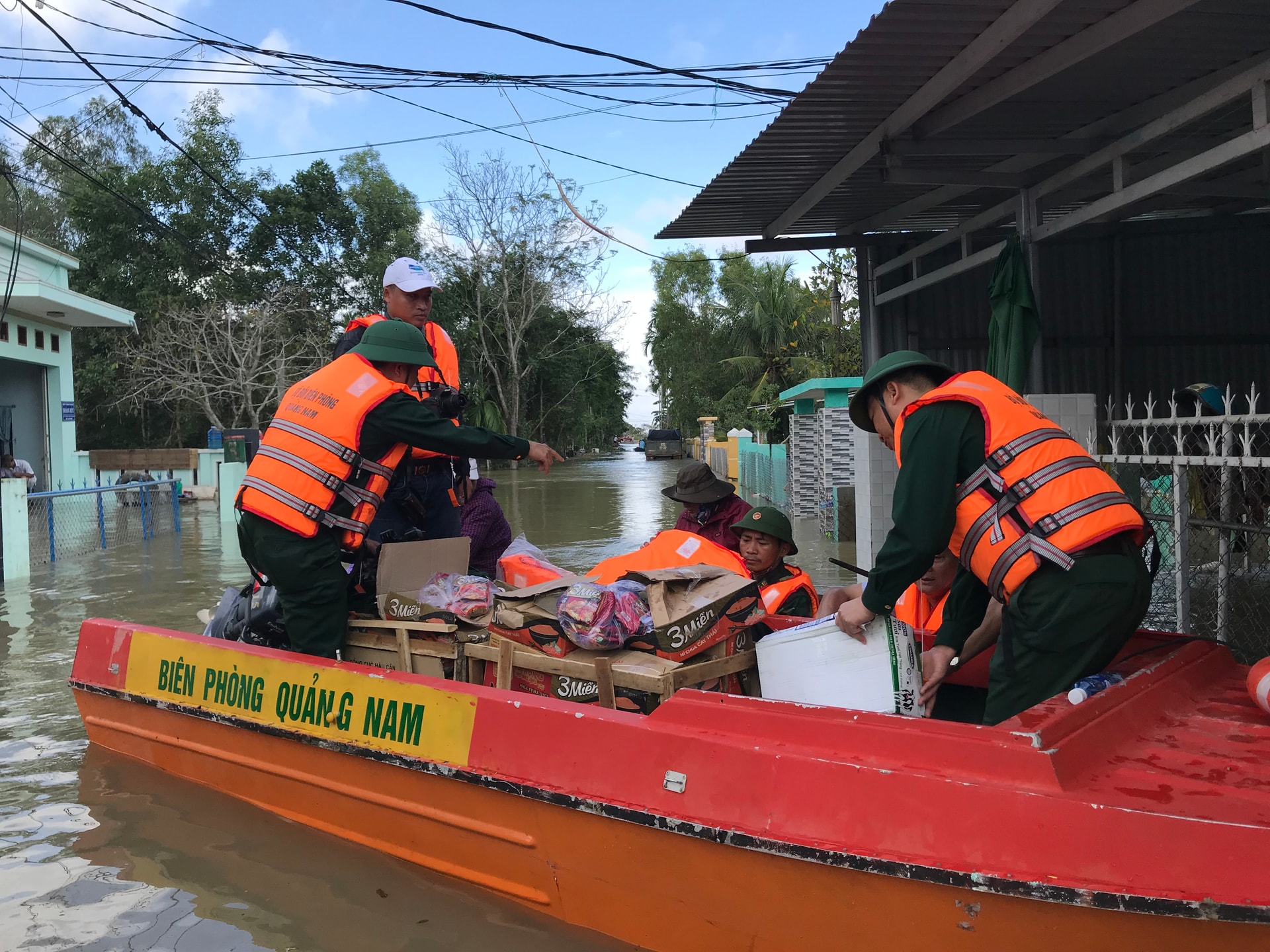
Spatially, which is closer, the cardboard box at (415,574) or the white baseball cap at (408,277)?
the cardboard box at (415,574)

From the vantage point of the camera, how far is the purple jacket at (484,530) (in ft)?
19.4

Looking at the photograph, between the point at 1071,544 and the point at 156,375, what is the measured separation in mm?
29321

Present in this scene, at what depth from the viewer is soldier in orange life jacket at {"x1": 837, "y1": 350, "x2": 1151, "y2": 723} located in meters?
2.71

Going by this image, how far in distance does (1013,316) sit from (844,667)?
4129mm

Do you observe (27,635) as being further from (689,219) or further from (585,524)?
(585,524)

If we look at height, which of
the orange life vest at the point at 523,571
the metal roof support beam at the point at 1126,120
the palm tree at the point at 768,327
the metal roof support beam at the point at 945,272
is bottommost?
the orange life vest at the point at 523,571

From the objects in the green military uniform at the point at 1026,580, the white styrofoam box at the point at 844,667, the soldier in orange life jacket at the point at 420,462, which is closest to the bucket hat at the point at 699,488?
the soldier in orange life jacket at the point at 420,462

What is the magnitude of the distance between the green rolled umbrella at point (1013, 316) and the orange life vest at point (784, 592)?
264cm

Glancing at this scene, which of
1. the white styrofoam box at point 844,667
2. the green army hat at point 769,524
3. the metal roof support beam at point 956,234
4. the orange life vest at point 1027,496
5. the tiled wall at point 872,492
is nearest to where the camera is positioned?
the orange life vest at point 1027,496

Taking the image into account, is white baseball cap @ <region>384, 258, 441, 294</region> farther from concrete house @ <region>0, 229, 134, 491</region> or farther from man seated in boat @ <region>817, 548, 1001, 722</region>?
concrete house @ <region>0, 229, 134, 491</region>

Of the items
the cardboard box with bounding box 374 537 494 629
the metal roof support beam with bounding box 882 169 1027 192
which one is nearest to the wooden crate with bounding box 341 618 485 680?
the cardboard box with bounding box 374 537 494 629

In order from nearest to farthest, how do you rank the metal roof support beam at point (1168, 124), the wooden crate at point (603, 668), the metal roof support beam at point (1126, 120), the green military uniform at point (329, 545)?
the wooden crate at point (603, 668) → the green military uniform at point (329, 545) → the metal roof support beam at point (1168, 124) → the metal roof support beam at point (1126, 120)

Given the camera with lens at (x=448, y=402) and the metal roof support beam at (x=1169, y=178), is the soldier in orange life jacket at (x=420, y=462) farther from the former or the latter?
the metal roof support beam at (x=1169, y=178)

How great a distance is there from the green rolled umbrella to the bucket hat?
2.09 m
